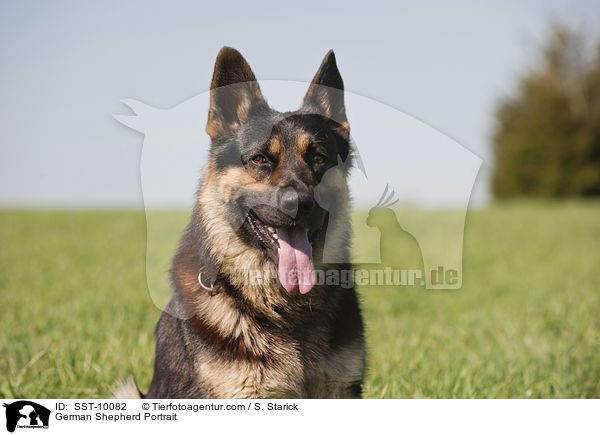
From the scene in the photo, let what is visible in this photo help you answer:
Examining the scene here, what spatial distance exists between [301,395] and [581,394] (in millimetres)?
2261

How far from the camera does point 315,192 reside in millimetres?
2514

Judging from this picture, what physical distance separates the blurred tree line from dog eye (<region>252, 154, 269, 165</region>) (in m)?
11.2

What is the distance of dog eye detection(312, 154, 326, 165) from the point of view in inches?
102

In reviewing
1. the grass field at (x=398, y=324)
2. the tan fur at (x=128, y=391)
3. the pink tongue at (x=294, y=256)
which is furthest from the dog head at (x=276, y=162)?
the tan fur at (x=128, y=391)

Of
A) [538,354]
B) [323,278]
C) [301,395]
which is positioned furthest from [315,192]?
[538,354]

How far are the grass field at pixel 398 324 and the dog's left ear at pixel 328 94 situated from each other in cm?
100

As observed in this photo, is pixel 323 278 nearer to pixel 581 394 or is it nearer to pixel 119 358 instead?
pixel 119 358

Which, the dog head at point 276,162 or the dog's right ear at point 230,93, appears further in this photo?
the dog head at point 276,162

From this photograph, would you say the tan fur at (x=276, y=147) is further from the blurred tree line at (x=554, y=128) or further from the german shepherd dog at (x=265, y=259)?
the blurred tree line at (x=554, y=128)

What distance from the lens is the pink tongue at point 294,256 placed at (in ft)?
8.23
